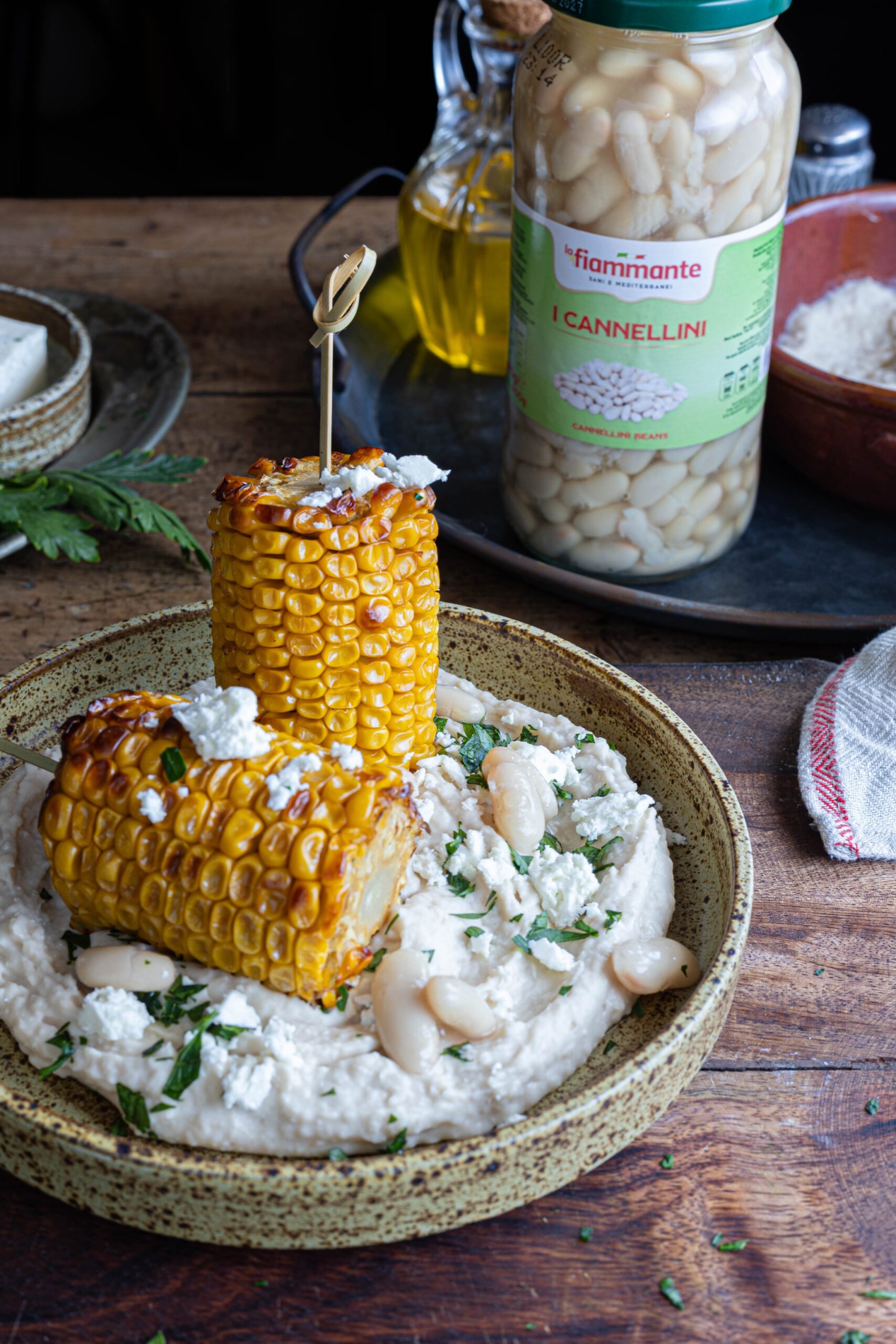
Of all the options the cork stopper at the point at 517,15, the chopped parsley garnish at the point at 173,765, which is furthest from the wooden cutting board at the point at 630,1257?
the cork stopper at the point at 517,15

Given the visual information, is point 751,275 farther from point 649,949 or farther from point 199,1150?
point 199,1150

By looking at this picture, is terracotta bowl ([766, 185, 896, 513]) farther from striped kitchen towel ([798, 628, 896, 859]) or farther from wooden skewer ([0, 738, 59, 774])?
wooden skewer ([0, 738, 59, 774])

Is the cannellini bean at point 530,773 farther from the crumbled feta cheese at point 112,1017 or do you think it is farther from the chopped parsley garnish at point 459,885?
the crumbled feta cheese at point 112,1017

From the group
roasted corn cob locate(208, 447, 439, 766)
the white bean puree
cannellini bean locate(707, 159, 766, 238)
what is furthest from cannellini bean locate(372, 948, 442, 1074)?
cannellini bean locate(707, 159, 766, 238)

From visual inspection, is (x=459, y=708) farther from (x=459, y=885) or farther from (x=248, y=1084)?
(x=248, y=1084)

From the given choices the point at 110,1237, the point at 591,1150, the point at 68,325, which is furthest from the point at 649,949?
the point at 68,325

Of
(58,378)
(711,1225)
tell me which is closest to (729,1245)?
(711,1225)
